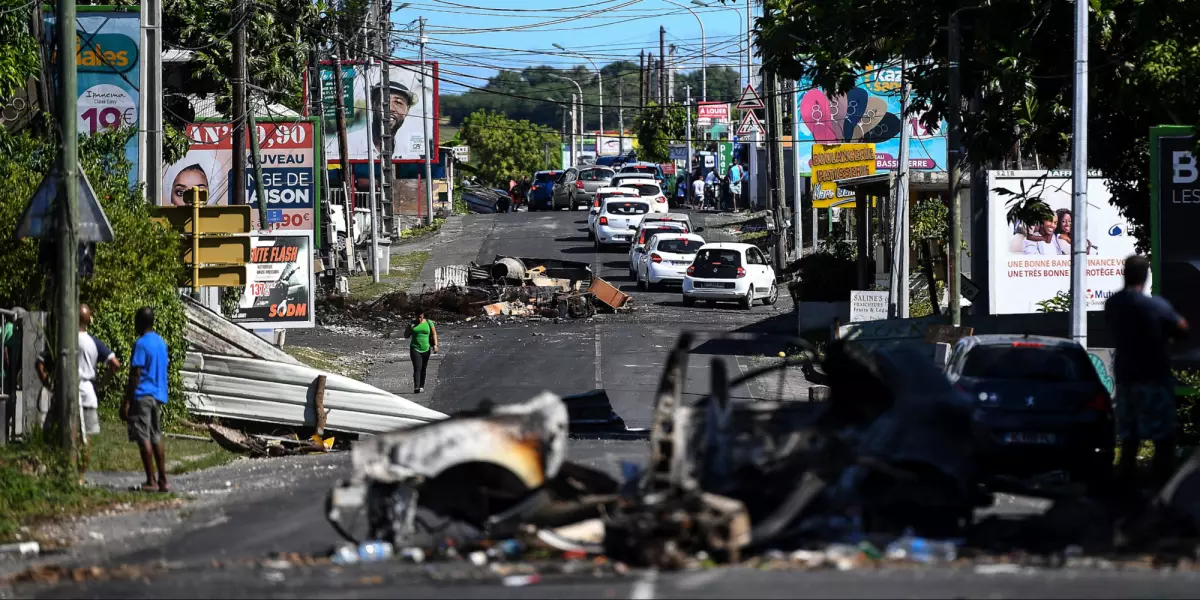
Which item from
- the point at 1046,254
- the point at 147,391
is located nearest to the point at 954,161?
the point at 1046,254

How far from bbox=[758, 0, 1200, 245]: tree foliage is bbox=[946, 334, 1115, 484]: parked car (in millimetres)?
5536

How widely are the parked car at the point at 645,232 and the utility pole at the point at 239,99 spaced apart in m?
16.2

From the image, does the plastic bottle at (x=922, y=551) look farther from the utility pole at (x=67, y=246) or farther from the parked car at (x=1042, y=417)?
the utility pole at (x=67, y=246)

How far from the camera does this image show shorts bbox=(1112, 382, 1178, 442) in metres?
11.2

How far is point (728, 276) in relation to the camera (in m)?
36.6

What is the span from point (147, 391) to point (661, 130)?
80799 millimetres

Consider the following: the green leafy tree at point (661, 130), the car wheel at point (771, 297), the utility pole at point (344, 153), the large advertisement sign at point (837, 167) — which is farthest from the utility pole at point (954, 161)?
the green leafy tree at point (661, 130)

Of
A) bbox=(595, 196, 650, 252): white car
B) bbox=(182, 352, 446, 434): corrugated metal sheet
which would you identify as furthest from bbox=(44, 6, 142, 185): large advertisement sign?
bbox=(595, 196, 650, 252): white car

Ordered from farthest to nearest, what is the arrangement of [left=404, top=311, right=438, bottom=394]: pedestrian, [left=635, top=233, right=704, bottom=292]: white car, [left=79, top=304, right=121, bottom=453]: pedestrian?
[left=635, top=233, right=704, bottom=292]: white car
[left=404, top=311, right=438, bottom=394]: pedestrian
[left=79, top=304, right=121, bottom=453]: pedestrian

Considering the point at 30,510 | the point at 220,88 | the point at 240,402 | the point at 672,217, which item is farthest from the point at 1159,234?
the point at 672,217

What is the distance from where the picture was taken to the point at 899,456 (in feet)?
31.1

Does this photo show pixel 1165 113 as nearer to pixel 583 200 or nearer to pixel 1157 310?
pixel 1157 310

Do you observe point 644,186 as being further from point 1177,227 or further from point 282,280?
point 1177,227

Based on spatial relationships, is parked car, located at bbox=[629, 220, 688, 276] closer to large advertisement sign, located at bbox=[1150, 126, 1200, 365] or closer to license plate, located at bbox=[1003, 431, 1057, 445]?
large advertisement sign, located at bbox=[1150, 126, 1200, 365]
